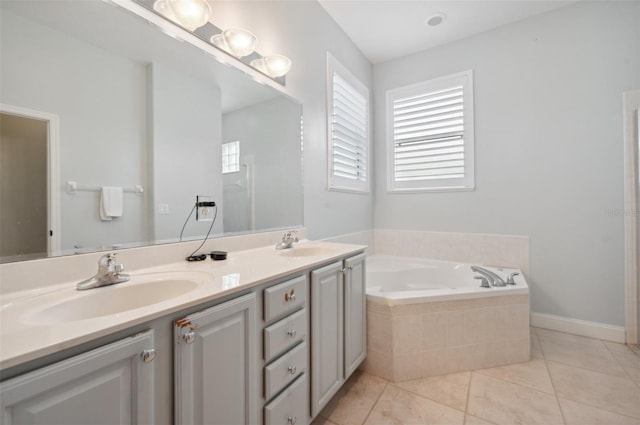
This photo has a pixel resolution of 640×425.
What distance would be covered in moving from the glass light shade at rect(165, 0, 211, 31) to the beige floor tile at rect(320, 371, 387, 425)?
81.9 inches

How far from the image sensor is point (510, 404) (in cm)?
151

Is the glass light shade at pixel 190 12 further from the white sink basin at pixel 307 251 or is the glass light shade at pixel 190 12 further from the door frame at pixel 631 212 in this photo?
the door frame at pixel 631 212

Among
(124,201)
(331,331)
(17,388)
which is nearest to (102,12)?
(124,201)

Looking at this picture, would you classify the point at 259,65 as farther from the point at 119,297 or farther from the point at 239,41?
the point at 119,297

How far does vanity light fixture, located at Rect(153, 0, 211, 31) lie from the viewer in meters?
1.22

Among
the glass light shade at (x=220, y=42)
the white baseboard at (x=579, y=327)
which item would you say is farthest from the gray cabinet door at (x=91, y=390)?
the white baseboard at (x=579, y=327)

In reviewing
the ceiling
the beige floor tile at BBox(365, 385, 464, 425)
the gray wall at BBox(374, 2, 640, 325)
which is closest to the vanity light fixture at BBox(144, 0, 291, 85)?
the ceiling

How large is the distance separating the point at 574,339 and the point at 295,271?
2.55 metres

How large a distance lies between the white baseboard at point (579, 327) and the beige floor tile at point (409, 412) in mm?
1568

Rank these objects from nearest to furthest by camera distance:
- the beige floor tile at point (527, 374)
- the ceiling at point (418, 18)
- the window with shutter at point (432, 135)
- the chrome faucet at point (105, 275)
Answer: the chrome faucet at point (105, 275) < the beige floor tile at point (527, 374) < the ceiling at point (418, 18) < the window with shutter at point (432, 135)

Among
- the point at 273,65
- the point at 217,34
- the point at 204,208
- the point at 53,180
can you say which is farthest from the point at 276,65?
the point at 53,180

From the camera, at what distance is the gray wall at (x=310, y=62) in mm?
1787

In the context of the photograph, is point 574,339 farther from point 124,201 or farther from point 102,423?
point 124,201

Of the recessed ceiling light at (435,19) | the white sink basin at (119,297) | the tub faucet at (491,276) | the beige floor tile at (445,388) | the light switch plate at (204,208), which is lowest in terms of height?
the beige floor tile at (445,388)
